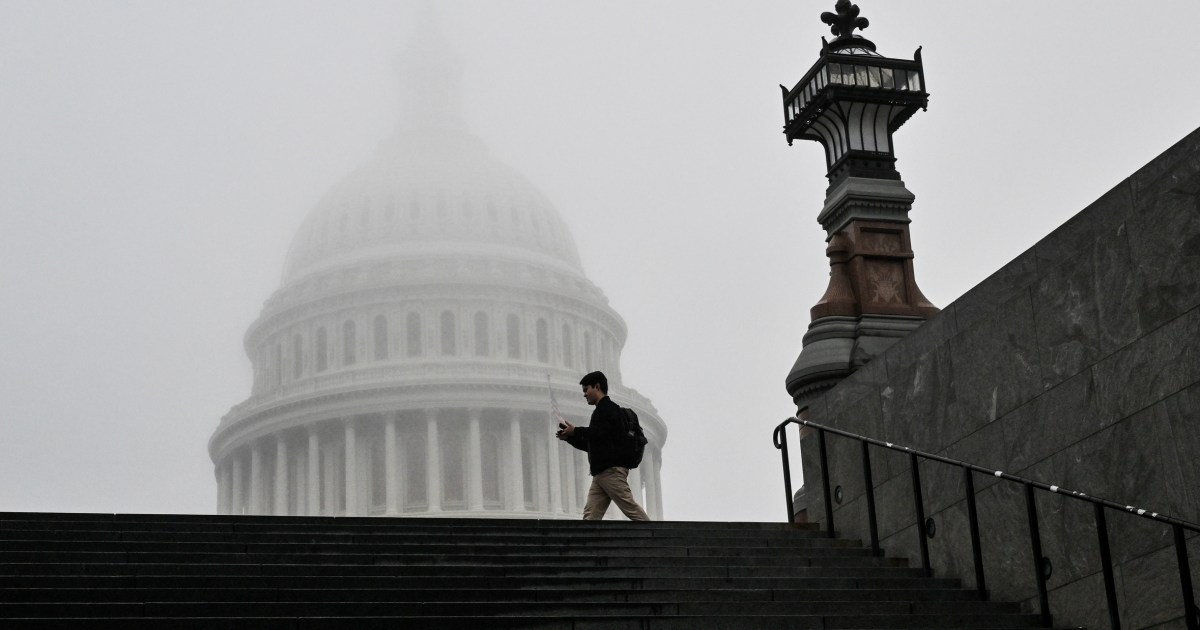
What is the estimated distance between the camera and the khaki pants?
15531mm

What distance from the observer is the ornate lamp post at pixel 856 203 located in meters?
19.6

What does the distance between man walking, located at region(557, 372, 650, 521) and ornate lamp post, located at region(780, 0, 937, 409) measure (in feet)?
14.2

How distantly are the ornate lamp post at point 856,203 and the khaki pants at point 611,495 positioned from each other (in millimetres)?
4267

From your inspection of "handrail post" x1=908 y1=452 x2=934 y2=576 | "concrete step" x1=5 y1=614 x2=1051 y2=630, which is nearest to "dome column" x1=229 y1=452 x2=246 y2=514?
"handrail post" x1=908 y1=452 x2=934 y2=576

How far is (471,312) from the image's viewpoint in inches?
3575

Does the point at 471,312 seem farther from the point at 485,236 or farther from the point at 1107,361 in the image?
the point at 1107,361

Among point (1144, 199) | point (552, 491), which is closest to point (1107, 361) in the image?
point (1144, 199)

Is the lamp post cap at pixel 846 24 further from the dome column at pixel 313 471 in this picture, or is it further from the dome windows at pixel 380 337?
the dome windows at pixel 380 337

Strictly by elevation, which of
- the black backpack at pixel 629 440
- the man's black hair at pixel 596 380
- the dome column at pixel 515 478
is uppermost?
the dome column at pixel 515 478

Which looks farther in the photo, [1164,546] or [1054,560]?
[1054,560]

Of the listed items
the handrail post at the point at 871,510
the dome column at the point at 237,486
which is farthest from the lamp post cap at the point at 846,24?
the dome column at the point at 237,486

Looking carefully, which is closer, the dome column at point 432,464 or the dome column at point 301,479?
the dome column at point 432,464

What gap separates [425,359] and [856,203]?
224 ft

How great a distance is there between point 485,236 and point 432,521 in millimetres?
82142
